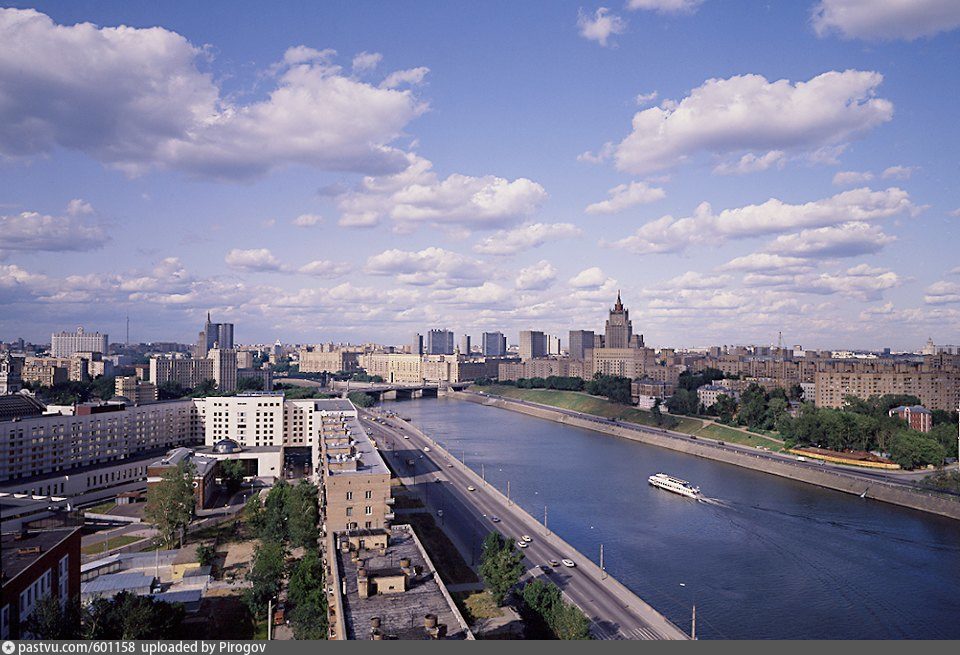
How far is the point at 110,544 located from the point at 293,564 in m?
6.60

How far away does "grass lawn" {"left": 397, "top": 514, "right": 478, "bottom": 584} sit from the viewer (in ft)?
51.3

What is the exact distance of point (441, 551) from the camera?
17562 mm

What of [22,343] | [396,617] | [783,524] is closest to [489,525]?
[783,524]

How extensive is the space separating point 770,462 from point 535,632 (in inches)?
897

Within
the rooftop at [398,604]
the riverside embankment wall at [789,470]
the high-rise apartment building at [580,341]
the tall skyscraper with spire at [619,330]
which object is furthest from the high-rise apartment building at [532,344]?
the rooftop at [398,604]

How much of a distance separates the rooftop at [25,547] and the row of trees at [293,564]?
364 cm

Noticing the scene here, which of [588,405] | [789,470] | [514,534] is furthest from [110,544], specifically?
[588,405]

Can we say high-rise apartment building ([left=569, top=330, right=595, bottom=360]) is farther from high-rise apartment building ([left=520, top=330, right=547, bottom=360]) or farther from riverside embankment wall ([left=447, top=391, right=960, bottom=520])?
riverside embankment wall ([left=447, top=391, right=960, bottom=520])

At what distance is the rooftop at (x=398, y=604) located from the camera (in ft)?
29.7

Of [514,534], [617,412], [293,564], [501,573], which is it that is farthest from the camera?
[617,412]

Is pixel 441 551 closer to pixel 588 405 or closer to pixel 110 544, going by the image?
pixel 110 544

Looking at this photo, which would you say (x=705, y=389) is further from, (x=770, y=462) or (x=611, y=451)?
(x=770, y=462)

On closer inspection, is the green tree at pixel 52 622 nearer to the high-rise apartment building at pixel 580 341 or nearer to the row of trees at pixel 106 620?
the row of trees at pixel 106 620

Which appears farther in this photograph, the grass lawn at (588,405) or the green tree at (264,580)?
the grass lawn at (588,405)
